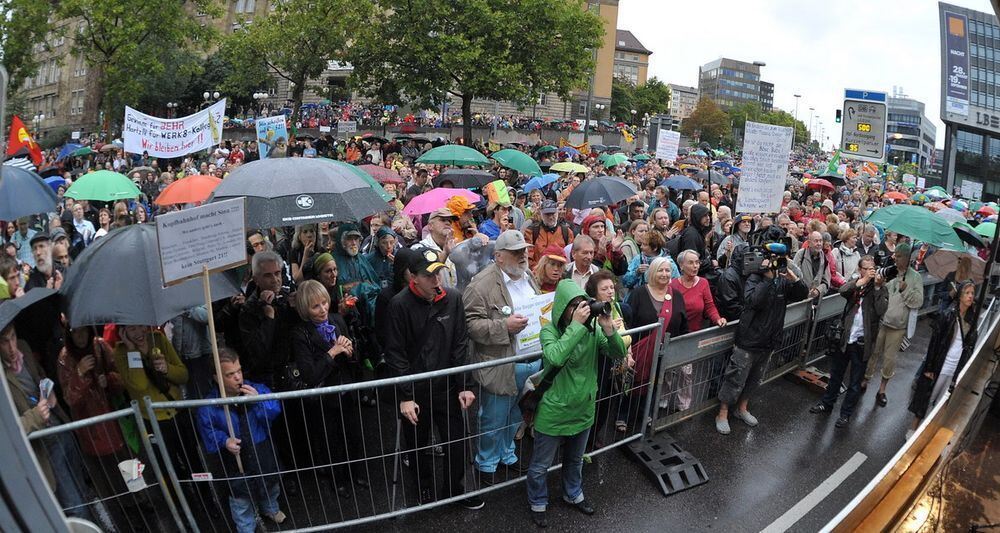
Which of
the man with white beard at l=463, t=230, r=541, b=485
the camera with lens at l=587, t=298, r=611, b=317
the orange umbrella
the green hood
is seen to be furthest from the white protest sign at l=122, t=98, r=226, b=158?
the camera with lens at l=587, t=298, r=611, b=317

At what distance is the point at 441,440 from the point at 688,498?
201 centimetres

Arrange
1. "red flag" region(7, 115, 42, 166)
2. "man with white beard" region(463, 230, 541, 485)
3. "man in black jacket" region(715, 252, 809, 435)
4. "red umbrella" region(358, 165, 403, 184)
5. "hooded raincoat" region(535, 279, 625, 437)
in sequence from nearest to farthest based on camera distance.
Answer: "hooded raincoat" region(535, 279, 625, 437), "man with white beard" region(463, 230, 541, 485), "man in black jacket" region(715, 252, 809, 435), "red flag" region(7, 115, 42, 166), "red umbrella" region(358, 165, 403, 184)

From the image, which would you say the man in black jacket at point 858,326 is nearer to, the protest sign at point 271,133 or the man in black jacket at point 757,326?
the man in black jacket at point 757,326

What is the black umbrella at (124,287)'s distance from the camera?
3.38 metres

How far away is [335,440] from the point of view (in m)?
4.57

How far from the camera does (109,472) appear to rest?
3512 millimetres

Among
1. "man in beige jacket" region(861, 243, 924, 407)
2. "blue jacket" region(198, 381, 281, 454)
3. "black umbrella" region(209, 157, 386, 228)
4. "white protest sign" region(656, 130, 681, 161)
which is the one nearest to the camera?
"blue jacket" region(198, 381, 281, 454)

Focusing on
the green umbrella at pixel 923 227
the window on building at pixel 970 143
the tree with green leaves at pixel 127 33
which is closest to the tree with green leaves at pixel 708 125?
the window on building at pixel 970 143

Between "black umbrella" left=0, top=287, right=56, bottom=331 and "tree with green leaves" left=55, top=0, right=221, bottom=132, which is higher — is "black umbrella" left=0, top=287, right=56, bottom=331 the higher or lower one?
the lower one

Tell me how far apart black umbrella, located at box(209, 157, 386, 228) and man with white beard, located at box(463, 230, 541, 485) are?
1.14 metres

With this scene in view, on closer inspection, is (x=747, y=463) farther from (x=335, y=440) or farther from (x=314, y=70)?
(x=314, y=70)

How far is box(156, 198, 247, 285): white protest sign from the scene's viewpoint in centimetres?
337

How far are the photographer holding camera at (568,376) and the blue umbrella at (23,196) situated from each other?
4.55 metres

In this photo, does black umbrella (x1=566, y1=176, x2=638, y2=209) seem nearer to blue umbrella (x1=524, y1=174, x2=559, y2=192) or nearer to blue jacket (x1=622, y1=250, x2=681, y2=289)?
blue jacket (x1=622, y1=250, x2=681, y2=289)
